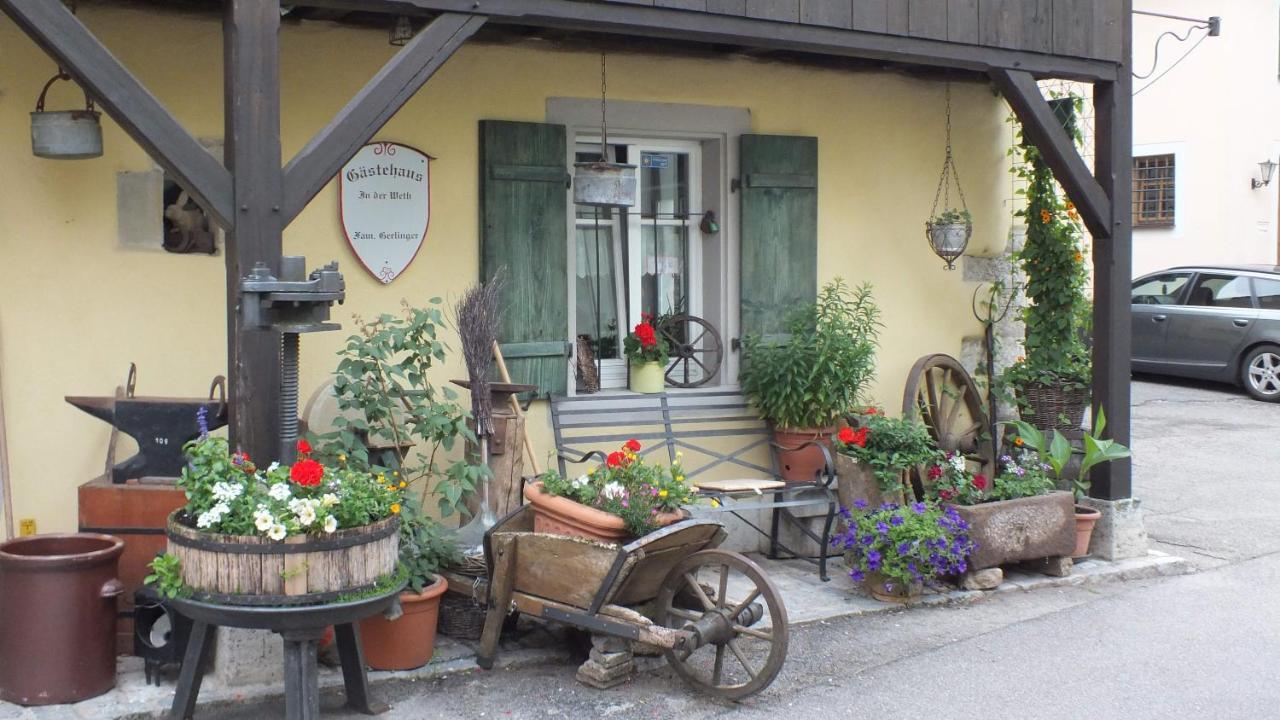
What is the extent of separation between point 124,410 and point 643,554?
2.20 meters

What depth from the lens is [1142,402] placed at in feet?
42.0

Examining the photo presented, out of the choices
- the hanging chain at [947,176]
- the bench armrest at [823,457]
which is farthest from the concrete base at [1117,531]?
the hanging chain at [947,176]

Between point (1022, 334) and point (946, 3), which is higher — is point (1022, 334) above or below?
below

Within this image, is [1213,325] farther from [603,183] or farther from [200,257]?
[200,257]

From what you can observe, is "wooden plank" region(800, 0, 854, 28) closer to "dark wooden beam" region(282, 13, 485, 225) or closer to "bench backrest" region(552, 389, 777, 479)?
"dark wooden beam" region(282, 13, 485, 225)

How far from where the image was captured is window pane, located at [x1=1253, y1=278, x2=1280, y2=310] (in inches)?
501

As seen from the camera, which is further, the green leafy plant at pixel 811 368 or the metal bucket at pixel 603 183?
the green leafy plant at pixel 811 368

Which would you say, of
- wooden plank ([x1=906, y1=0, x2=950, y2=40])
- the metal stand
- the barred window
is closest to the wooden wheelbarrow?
the metal stand

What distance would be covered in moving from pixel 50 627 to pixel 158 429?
910mm

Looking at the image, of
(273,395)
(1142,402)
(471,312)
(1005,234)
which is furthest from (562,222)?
(1142,402)

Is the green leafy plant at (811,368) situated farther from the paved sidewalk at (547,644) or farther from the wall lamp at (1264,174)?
the wall lamp at (1264,174)

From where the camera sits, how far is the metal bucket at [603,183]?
21.1 ft

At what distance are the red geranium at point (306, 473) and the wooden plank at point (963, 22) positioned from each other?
12.5 feet

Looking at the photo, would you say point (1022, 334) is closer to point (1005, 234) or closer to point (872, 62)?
point (1005, 234)
